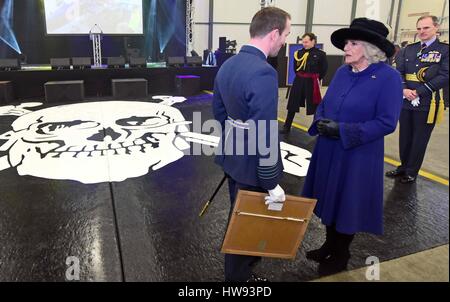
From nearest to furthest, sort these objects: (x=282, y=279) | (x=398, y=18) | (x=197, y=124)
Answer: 1. (x=282, y=279)
2. (x=197, y=124)
3. (x=398, y=18)

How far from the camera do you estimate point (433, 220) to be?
288cm

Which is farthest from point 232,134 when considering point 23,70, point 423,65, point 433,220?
point 23,70

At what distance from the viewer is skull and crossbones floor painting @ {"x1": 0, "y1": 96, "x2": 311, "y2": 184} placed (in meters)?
3.83

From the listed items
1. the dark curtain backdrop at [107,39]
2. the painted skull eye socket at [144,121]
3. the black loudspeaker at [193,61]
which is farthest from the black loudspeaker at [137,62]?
the painted skull eye socket at [144,121]

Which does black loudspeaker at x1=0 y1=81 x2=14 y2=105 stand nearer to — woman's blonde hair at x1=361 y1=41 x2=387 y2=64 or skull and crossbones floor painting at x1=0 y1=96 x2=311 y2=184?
skull and crossbones floor painting at x1=0 y1=96 x2=311 y2=184

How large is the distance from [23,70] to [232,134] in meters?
7.69

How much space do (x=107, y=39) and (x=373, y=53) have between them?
10040 millimetres

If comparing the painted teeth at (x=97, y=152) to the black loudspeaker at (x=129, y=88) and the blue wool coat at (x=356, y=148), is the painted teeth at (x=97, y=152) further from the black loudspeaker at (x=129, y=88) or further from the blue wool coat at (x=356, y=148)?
the black loudspeaker at (x=129, y=88)

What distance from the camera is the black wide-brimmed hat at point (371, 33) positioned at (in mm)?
1796

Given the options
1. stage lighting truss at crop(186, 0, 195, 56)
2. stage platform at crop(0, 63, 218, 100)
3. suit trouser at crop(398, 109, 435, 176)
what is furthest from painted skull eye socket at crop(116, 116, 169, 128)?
stage lighting truss at crop(186, 0, 195, 56)

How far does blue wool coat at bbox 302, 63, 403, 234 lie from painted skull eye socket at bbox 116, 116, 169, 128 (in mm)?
Answer: 3974

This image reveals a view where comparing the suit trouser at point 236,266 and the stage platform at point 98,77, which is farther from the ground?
the stage platform at point 98,77

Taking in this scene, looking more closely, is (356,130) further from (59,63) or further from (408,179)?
(59,63)
